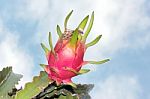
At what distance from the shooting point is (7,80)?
2.22m

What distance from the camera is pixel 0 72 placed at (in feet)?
7.29

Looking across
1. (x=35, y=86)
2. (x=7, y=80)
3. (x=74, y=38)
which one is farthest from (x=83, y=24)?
(x=7, y=80)

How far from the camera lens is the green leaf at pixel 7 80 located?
7.20 feet

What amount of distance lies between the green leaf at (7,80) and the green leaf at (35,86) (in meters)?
0.13

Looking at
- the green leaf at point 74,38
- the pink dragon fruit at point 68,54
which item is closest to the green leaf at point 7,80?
the pink dragon fruit at point 68,54

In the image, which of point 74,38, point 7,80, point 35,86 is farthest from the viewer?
point 7,80

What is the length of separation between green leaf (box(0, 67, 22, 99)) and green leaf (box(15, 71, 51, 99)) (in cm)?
13

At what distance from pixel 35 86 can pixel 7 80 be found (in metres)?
0.22

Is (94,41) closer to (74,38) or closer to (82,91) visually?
(74,38)

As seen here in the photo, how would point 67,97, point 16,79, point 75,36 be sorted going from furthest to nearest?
point 16,79, point 67,97, point 75,36

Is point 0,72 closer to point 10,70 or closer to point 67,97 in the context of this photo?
point 10,70

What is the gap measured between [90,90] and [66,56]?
41 centimetres

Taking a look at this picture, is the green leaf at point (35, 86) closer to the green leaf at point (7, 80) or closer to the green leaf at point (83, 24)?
the green leaf at point (7, 80)

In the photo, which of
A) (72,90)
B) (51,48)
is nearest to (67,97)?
(72,90)
